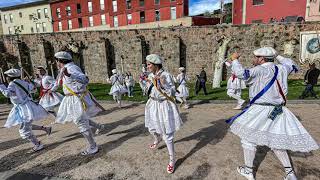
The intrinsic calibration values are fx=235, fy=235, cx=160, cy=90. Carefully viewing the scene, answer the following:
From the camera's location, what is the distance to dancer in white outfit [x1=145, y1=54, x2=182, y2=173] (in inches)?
181

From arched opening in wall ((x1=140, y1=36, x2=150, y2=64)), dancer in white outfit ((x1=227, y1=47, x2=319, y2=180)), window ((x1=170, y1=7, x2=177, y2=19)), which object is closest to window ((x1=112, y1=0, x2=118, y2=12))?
window ((x1=170, y1=7, x2=177, y2=19))

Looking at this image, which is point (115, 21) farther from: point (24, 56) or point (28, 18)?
point (28, 18)

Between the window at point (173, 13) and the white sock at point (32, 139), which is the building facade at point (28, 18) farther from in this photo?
the white sock at point (32, 139)

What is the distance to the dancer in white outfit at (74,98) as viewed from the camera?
5055 millimetres

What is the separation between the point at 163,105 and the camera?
4.70 metres

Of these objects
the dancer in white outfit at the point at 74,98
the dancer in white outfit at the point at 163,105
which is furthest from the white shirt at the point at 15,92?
the dancer in white outfit at the point at 163,105

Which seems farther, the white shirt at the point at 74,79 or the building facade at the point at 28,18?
the building facade at the point at 28,18

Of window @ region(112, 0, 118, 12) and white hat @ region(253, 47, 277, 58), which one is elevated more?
window @ region(112, 0, 118, 12)

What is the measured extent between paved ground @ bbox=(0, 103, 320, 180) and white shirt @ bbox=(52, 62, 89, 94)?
158 centimetres

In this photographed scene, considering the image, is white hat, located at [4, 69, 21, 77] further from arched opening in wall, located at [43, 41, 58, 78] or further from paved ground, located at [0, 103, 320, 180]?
arched opening in wall, located at [43, 41, 58, 78]

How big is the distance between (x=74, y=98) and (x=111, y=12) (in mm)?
40182

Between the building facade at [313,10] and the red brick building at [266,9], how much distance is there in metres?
0.69

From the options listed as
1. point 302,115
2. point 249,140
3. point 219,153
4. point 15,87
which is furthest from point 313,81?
point 15,87

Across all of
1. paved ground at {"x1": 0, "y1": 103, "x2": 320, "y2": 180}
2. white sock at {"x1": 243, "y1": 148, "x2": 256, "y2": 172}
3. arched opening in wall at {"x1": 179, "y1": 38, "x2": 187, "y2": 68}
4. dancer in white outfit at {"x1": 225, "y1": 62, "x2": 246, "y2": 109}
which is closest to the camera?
white sock at {"x1": 243, "y1": 148, "x2": 256, "y2": 172}
